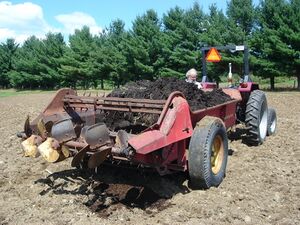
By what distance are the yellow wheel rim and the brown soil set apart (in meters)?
0.25

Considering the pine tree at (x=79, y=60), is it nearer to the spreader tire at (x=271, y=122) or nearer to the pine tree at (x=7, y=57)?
the pine tree at (x=7, y=57)

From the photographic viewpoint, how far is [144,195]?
216 inches

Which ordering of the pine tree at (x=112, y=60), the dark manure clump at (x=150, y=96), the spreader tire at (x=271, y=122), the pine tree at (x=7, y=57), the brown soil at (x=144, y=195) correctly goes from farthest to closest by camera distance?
the pine tree at (x=7, y=57) < the pine tree at (x=112, y=60) < the spreader tire at (x=271, y=122) < the dark manure clump at (x=150, y=96) < the brown soil at (x=144, y=195)

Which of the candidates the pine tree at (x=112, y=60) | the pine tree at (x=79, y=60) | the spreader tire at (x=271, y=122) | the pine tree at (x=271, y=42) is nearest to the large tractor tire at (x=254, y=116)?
the spreader tire at (x=271, y=122)

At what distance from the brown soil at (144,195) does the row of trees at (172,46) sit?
2285cm

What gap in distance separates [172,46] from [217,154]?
31258 mm

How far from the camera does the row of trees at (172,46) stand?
28797 mm

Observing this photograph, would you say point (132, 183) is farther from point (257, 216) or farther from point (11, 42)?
point (11, 42)

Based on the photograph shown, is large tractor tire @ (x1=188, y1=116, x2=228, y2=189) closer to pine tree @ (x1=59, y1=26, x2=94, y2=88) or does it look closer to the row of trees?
the row of trees

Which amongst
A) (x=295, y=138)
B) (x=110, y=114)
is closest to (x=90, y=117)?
(x=110, y=114)

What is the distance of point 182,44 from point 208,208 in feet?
104

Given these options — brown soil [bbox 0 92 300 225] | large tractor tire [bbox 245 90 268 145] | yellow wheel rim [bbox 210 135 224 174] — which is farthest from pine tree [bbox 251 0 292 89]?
yellow wheel rim [bbox 210 135 224 174]

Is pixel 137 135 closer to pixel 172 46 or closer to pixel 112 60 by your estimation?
pixel 172 46

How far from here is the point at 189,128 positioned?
5.41 meters
